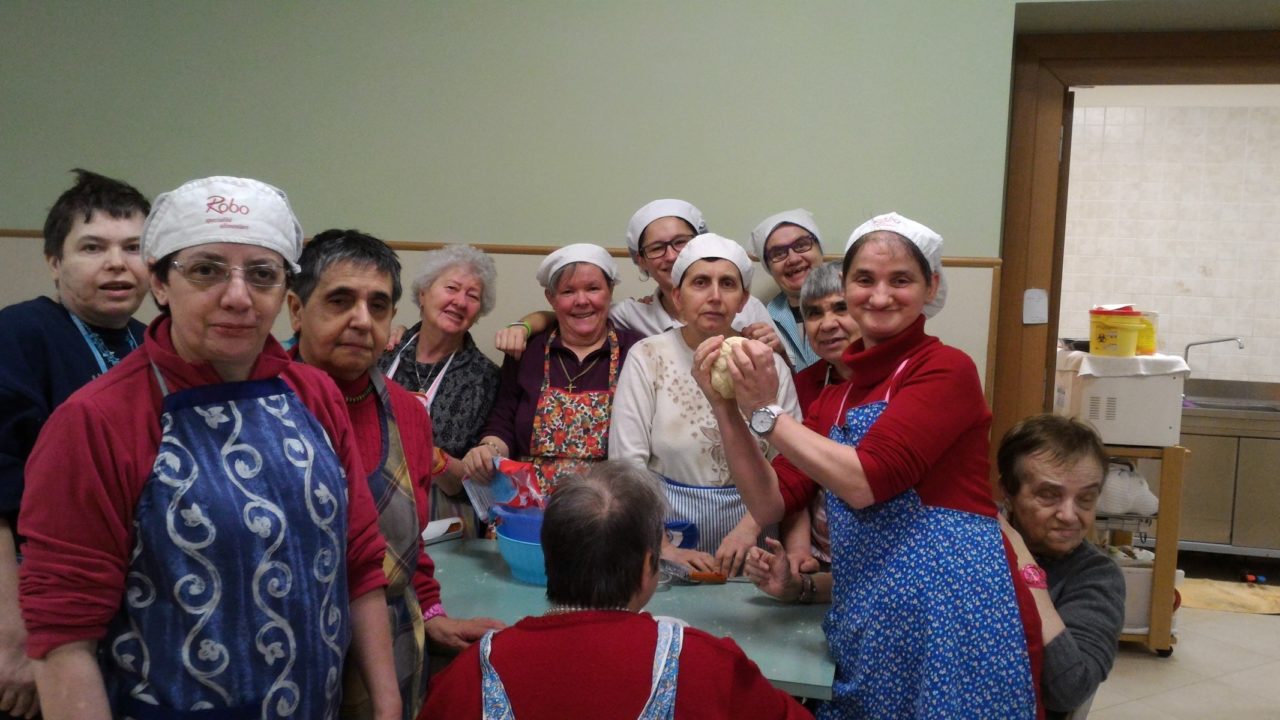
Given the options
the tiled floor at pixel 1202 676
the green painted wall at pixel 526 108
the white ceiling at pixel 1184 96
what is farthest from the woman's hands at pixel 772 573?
the white ceiling at pixel 1184 96

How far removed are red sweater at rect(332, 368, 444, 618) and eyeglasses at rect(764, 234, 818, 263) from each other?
58.9 inches

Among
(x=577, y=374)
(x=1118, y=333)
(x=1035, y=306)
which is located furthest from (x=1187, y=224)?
(x=577, y=374)

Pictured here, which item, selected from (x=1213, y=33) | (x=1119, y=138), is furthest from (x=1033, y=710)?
(x=1119, y=138)

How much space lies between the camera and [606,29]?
3.40m

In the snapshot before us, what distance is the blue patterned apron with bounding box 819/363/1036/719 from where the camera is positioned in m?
1.47

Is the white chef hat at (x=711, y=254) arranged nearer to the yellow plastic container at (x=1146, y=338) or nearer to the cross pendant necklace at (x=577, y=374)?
the cross pendant necklace at (x=577, y=374)

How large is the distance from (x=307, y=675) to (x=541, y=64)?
2723mm

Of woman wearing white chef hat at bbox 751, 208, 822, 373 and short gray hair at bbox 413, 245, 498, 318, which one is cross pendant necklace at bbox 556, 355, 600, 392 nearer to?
short gray hair at bbox 413, 245, 498, 318

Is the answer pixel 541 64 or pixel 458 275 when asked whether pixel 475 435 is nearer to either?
pixel 458 275

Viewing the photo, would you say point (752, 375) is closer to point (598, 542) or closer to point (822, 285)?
point (598, 542)

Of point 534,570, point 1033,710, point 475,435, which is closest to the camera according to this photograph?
point 1033,710

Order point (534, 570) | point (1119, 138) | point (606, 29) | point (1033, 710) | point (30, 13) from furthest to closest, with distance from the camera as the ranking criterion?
point (1119, 138), point (30, 13), point (606, 29), point (534, 570), point (1033, 710)

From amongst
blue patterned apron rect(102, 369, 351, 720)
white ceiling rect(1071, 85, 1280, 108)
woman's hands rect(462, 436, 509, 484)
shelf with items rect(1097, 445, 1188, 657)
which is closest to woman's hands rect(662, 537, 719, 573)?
woman's hands rect(462, 436, 509, 484)

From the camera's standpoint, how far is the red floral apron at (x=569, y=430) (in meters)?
2.43
